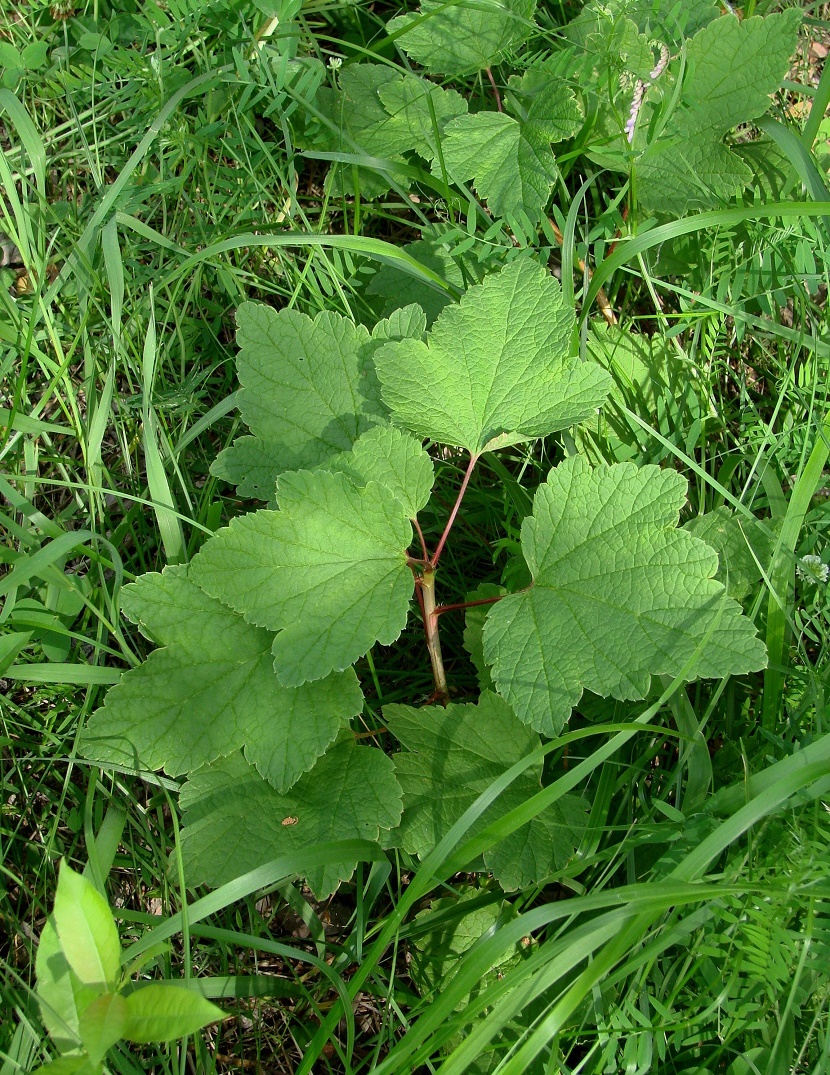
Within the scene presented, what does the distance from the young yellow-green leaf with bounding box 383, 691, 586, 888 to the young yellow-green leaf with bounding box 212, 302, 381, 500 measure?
0.65 metres

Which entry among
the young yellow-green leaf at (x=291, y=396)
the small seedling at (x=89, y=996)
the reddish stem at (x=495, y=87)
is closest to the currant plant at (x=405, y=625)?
the young yellow-green leaf at (x=291, y=396)

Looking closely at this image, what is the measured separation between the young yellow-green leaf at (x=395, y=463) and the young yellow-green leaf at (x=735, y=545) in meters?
0.71

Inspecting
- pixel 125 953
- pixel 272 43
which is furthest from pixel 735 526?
pixel 272 43

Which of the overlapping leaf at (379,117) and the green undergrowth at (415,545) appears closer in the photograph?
the green undergrowth at (415,545)

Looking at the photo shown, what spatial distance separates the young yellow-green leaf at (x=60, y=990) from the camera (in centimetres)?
155

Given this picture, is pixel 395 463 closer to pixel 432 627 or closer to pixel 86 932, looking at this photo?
pixel 432 627

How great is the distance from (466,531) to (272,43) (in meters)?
1.68

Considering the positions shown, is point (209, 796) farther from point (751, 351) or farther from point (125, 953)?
point (751, 351)

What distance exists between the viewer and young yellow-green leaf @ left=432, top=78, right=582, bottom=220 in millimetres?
2566

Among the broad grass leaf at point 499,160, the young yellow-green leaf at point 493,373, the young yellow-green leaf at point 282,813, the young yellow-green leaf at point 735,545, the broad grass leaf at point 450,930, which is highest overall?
the broad grass leaf at point 499,160

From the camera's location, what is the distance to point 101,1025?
57.9 inches

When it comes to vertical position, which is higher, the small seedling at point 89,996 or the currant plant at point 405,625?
the currant plant at point 405,625

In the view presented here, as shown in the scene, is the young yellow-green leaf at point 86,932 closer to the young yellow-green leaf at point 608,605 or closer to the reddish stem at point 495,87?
the young yellow-green leaf at point 608,605

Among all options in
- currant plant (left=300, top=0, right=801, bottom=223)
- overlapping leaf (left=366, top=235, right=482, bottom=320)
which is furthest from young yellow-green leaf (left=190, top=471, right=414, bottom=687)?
currant plant (left=300, top=0, right=801, bottom=223)
